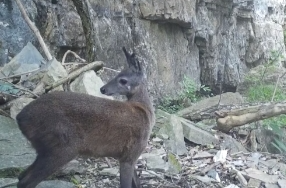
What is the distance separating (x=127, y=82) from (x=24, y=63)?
2.15 m

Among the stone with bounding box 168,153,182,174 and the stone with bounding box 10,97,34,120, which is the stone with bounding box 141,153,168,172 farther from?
the stone with bounding box 10,97,34,120

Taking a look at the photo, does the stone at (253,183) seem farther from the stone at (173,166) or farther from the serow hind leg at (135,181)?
the serow hind leg at (135,181)

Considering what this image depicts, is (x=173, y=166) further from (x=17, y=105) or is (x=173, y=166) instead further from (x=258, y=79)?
(x=258, y=79)

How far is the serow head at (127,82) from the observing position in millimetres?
6219

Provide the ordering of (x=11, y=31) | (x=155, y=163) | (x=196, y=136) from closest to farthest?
1. (x=155, y=163)
2. (x=196, y=136)
3. (x=11, y=31)

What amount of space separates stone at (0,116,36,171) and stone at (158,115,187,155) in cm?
243

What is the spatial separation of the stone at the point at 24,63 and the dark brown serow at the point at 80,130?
2.18m

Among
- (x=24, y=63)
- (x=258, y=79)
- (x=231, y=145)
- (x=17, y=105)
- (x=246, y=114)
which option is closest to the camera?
(x=17, y=105)

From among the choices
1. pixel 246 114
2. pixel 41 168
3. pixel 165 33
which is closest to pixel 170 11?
pixel 165 33

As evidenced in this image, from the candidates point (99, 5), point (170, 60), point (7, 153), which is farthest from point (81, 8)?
point (170, 60)

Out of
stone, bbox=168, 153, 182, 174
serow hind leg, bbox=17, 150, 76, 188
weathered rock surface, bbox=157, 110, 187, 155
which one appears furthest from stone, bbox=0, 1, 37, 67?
serow hind leg, bbox=17, 150, 76, 188

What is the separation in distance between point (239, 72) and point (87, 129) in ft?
40.2

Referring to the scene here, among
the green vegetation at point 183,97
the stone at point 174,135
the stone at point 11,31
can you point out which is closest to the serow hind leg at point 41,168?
the stone at point 174,135

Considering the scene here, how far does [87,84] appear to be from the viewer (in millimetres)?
7086
